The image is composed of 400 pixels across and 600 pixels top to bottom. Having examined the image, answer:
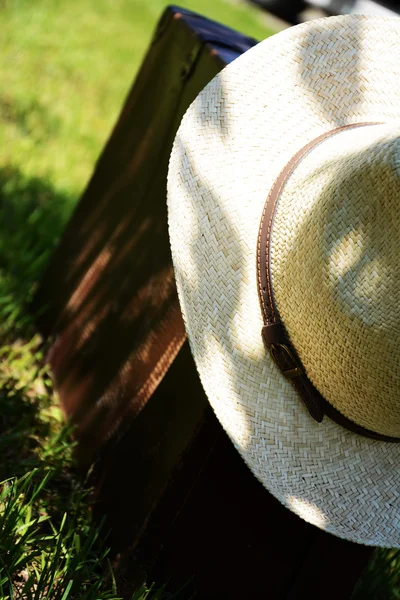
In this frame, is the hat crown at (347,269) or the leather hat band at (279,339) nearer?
the hat crown at (347,269)

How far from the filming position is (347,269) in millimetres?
1718

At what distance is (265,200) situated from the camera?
1.97m

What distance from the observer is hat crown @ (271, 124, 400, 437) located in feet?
5.51

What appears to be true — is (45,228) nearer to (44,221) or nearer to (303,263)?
(44,221)

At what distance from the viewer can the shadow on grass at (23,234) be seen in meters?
3.24

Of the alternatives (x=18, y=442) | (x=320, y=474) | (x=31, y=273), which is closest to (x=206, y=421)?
(x=320, y=474)

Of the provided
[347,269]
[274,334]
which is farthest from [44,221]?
[347,269]

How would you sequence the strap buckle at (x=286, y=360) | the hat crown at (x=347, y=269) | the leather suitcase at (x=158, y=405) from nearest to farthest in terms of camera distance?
the hat crown at (x=347, y=269) < the strap buckle at (x=286, y=360) < the leather suitcase at (x=158, y=405)

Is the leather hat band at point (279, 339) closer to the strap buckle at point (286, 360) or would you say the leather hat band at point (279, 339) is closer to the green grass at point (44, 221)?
the strap buckle at point (286, 360)

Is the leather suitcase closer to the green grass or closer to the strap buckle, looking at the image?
the green grass

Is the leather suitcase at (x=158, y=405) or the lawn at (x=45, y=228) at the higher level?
the leather suitcase at (x=158, y=405)

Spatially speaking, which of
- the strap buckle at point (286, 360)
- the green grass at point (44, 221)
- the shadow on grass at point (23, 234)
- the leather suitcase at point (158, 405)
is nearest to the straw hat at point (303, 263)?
the strap buckle at point (286, 360)

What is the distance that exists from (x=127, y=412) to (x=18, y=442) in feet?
1.48

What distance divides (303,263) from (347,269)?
128 millimetres
